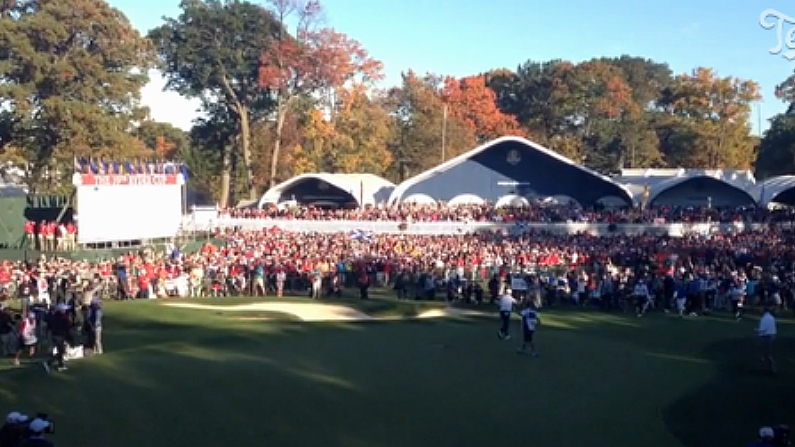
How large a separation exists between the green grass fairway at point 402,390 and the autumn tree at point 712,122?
7077 centimetres

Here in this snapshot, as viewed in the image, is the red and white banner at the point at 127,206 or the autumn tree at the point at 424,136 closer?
the red and white banner at the point at 127,206

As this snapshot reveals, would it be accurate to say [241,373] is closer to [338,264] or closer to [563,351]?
[563,351]

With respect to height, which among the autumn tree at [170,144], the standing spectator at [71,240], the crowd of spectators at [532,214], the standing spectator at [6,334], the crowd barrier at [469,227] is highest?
the autumn tree at [170,144]

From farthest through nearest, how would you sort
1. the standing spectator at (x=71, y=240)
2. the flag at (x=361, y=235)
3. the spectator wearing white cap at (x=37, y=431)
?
the flag at (x=361, y=235)
the standing spectator at (x=71, y=240)
the spectator wearing white cap at (x=37, y=431)

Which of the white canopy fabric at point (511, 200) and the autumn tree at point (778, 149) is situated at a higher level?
the autumn tree at point (778, 149)

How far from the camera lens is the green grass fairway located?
1507cm

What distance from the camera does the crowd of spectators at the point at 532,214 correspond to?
56.2 m

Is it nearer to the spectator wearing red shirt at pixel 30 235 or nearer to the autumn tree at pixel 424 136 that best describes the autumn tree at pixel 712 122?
the autumn tree at pixel 424 136

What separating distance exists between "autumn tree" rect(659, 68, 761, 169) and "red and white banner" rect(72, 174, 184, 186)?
2436 inches

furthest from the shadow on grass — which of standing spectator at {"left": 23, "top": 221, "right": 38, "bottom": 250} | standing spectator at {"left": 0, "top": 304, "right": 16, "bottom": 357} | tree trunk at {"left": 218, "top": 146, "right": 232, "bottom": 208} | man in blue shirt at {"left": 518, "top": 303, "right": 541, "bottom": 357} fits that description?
tree trunk at {"left": 218, "top": 146, "right": 232, "bottom": 208}

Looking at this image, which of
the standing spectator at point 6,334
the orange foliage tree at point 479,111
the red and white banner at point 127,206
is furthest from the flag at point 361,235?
the orange foliage tree at point 479,111

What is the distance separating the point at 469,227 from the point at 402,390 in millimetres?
37733

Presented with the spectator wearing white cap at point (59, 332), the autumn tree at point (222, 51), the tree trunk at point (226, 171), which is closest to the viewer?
the spectator wearing white cap at point (59, 332)

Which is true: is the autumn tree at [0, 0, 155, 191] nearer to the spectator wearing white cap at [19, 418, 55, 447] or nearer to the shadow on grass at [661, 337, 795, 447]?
the shadow on grass at [661, 337, 795, 447]
